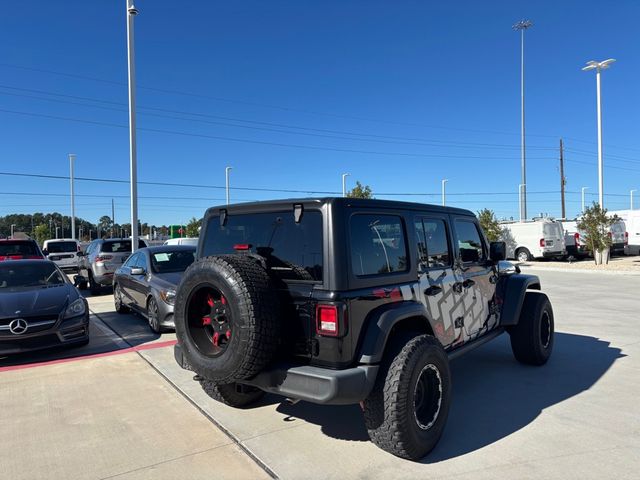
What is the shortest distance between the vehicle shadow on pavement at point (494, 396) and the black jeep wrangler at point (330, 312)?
0.44 meters

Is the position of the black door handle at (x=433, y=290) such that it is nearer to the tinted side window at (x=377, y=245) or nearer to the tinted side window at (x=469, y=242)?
the tinted side window at (x=377, y=245)

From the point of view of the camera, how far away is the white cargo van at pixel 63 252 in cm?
1962

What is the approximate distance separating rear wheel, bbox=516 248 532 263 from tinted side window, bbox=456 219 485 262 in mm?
21395

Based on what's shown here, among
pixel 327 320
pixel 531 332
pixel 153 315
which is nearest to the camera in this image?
pixel 327 320

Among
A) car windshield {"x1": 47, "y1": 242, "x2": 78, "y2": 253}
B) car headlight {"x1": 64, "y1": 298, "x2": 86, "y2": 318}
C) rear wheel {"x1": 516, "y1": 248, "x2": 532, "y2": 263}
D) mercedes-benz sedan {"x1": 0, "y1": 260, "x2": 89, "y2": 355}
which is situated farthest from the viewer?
rear wheel {"x1": 516, "y1": 248, "x2": 532, "y2": 263}

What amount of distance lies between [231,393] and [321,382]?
1497mm

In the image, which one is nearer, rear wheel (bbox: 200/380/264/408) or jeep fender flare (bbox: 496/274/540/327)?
rear wheel (bbox: 200/380/264/408)

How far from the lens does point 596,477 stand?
3.04m

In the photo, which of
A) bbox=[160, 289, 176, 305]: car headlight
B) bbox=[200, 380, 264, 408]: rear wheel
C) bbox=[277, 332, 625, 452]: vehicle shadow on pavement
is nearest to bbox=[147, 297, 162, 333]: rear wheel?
bbox=[160, 289, 176, 305]: car headlight

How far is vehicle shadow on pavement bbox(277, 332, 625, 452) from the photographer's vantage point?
12.2 ft

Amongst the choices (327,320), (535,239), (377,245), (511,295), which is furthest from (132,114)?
(535,239)

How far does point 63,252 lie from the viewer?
20219mm

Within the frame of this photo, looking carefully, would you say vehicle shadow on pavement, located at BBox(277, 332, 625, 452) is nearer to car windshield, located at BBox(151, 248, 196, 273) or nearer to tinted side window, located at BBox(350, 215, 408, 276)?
tinted side window, located at BBox(350, 215, 408, 276)

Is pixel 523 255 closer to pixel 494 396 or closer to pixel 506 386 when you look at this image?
pixel 506 386
